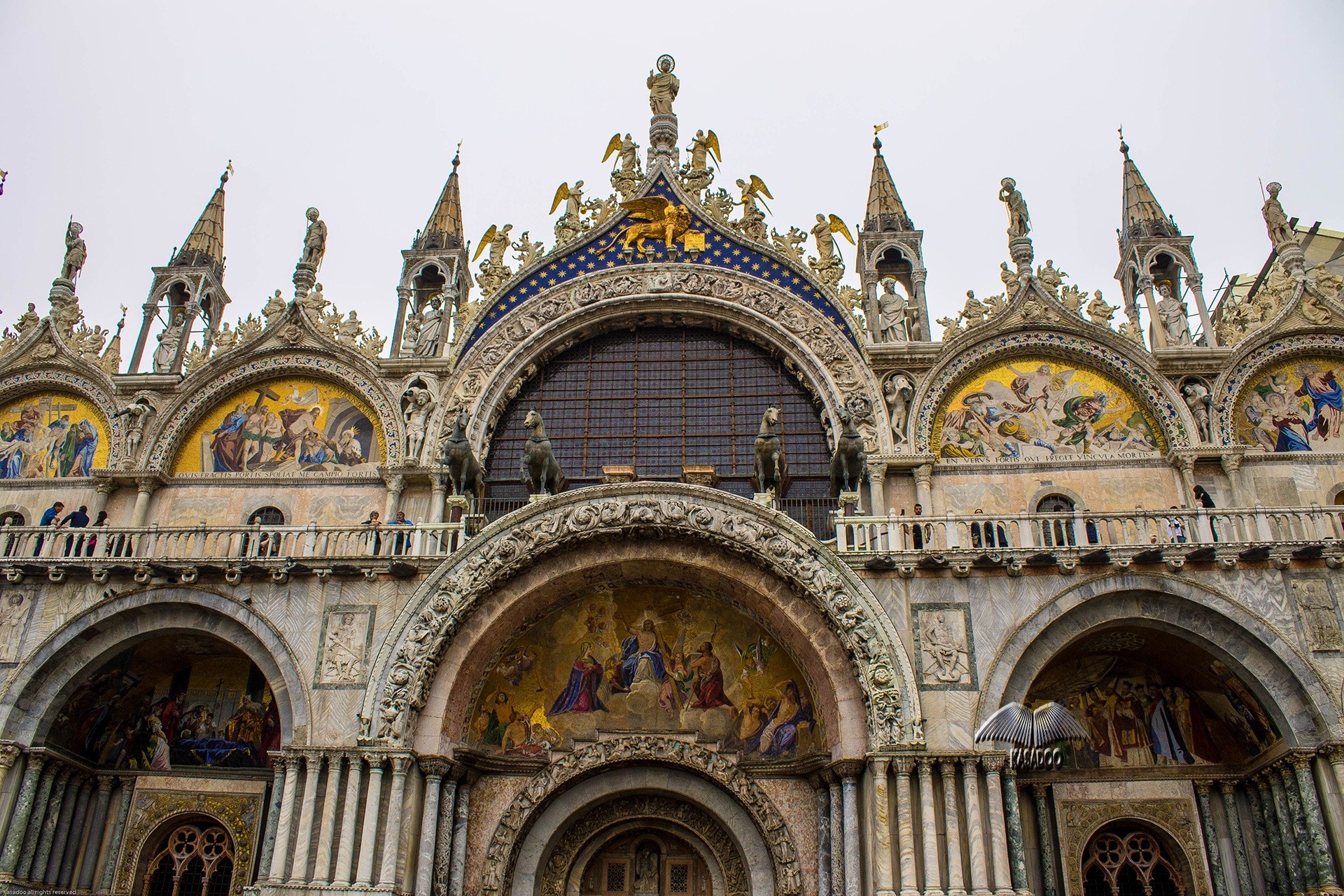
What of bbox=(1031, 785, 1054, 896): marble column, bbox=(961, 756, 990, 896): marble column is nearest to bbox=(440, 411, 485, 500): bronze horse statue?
bbox=(961, 756, 990, 896): marble column

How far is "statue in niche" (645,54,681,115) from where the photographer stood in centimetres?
2350

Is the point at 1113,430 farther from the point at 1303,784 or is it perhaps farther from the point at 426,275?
the point at 426,275

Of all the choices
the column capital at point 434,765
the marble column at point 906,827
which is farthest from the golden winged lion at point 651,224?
the marble column at point 906,827

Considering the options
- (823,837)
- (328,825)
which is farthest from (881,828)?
(328,825)

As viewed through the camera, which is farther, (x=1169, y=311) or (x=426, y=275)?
(x=426, y=275)

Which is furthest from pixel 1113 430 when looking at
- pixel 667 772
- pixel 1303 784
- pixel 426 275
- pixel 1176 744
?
pixel 426 275

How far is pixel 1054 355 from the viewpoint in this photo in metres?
20.0

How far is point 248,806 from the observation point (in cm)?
1712

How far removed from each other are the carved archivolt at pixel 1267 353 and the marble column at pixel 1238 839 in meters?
6.93

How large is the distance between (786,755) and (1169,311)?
11731 millimetres

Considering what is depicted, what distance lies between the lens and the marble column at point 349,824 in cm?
1457

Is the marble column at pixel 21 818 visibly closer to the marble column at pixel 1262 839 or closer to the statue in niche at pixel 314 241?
the statue in niche at pixel 314 241

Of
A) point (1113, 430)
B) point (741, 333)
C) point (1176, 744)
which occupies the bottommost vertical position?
point (1176, 744)

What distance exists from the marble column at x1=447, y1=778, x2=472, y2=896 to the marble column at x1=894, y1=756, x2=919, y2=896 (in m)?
6.58
